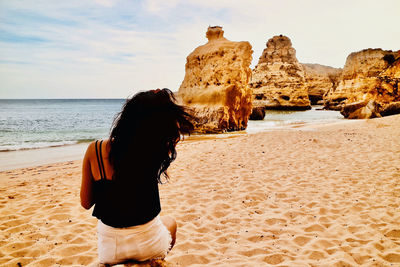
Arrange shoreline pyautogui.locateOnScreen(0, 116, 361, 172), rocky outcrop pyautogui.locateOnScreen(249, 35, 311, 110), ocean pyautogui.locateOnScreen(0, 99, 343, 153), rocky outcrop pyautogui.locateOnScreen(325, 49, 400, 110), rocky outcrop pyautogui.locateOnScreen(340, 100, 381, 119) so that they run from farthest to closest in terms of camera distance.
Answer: rocky outcrop pyautogui.locateOnScreen(249, 35, 311, 110) < rocky outcrop pyautogui.locateOnScreen(325, 49, 400, 110) < rocky outcrop pyautogui.locateOnScreen(340, 100, 381, 119) < ocean pyautogui.locateOnScreen(0, 99, 343, 153) < shoreline pyautogui.locateOnScreen(0, 116, 361, 172)

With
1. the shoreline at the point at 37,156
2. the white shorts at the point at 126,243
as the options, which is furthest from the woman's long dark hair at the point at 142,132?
the shoreline at the point at 37,156

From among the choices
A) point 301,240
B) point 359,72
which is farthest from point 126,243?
point 359,72

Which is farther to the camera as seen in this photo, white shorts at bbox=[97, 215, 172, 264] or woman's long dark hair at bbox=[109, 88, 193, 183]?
white shorts at bbox=[97, 215, 172, 264]

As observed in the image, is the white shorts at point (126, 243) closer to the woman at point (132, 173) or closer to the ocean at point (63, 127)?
the woman at point (132, 173)

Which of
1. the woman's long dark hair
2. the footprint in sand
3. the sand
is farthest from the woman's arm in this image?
the footprint in sand

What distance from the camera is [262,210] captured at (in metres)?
3.97

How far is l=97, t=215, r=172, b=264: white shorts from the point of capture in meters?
1.65

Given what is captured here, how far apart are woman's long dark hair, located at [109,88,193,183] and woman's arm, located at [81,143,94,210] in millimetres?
158

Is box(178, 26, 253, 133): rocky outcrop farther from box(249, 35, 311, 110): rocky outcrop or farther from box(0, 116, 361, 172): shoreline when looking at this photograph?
box(249, 35, 311, 110): rocky outcrop

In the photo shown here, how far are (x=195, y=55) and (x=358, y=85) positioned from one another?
40.0 meters

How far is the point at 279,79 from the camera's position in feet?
182

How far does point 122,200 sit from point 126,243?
0.32 metres

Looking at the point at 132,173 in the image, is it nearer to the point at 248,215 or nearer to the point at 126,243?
the point at 126,243

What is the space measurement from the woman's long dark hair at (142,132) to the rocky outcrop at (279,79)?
46.1 metres
